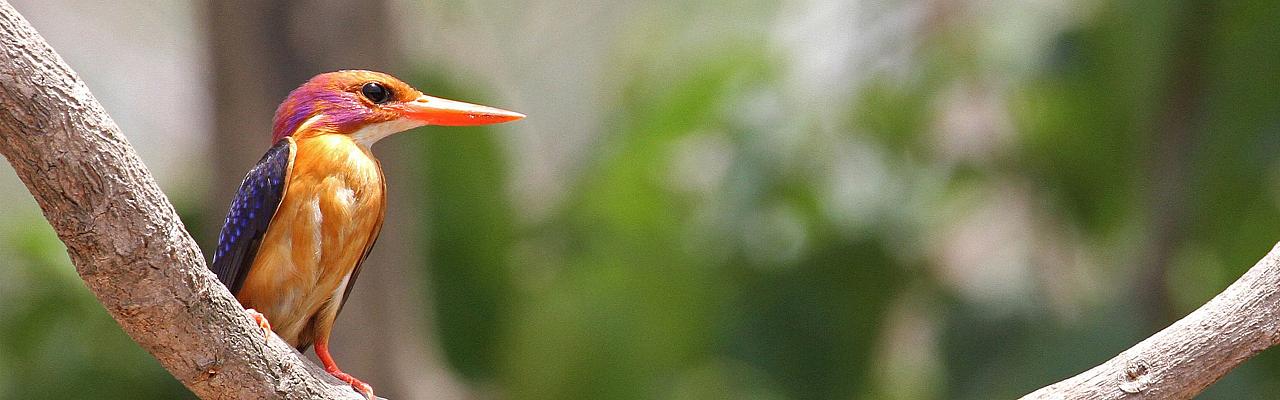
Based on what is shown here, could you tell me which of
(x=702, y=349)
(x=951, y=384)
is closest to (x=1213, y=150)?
(x=951, y=384)

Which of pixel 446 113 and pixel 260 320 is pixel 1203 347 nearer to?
pixel 446 113

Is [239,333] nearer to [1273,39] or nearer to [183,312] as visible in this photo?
[183,312]

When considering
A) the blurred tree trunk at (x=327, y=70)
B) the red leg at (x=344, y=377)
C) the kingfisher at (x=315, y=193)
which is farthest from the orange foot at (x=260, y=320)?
the blurred tree trunk at (x=327, y=70)

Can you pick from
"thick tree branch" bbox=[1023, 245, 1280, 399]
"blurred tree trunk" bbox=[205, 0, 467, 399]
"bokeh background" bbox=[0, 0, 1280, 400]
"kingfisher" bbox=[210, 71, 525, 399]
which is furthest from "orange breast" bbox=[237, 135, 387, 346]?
"bokeh background" bbox=[0, 0, 1280, 400]

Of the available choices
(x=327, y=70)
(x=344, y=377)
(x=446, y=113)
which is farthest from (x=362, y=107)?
(x=327, y=70)

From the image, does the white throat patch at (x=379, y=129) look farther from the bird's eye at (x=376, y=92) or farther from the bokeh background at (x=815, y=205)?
the bokeh background at (x=815, y=205)
